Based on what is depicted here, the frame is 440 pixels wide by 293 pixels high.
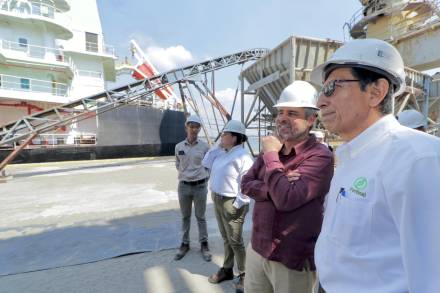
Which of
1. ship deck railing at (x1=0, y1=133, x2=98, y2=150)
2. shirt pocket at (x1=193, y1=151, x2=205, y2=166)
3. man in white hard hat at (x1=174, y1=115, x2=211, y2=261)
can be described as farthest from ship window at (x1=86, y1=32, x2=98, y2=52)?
shirt pocket at (x1=193, y1=151, x2=205, y2=166)

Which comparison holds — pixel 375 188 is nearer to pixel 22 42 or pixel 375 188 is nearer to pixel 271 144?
pixel 271 144

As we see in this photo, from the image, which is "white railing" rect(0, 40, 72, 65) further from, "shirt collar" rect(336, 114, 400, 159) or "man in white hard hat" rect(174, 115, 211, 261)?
"shirt collar" rect(336, 114, 400, 159)

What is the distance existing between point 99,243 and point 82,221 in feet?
4.12

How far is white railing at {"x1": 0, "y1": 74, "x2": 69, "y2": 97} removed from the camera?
45.8 feet

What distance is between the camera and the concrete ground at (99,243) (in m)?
2.87

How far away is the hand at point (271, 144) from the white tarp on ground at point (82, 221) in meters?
2.72

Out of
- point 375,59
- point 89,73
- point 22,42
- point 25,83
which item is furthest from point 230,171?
point 89,73

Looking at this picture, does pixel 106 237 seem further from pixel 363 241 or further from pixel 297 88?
pixel 363 241

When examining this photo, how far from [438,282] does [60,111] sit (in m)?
14.3

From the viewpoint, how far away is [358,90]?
993 mm

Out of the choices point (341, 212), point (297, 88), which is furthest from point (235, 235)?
point (341, 212)

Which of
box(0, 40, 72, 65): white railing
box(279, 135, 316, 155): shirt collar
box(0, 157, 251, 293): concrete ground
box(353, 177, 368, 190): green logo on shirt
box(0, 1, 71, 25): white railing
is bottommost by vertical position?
box(0, 157, 251, 293): concrete ground

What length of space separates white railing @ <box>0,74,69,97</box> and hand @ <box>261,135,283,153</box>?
52.7 feet

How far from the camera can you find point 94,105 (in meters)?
13.2
